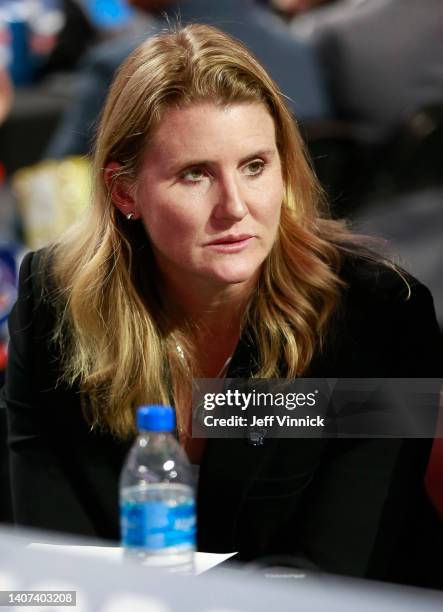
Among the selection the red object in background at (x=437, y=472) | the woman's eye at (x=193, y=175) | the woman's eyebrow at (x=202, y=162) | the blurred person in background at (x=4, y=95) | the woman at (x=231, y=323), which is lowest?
the red object in background at (x=437, y=472)

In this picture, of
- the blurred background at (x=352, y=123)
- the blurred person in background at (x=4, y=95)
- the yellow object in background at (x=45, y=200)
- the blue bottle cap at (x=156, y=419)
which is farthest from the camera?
the blurred person in background at (x=4, y=95)

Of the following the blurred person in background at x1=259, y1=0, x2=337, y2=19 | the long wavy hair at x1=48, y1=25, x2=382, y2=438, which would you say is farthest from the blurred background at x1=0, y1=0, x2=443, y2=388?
the long wavy hair at x1=48, y1=25, x2=382, y2=438

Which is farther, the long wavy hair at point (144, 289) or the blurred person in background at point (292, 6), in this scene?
the blurred person in background at point (292, 6)

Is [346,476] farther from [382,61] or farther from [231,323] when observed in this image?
[382,61]

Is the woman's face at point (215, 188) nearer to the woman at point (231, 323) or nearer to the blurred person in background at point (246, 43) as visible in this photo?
the woman at point (231, 323)

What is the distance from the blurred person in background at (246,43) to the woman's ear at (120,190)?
108 millimetres

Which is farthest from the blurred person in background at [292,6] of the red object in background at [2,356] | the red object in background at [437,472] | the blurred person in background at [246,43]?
the red object in background at [437,472]

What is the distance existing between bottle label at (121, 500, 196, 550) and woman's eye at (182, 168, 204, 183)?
323mm

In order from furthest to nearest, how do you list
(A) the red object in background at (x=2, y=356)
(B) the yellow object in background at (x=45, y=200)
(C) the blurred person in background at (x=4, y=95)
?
(C) the blurred person in background at (x=4, y=95) < (B) the yellow object in background at (x=45, y=200) < (A) the red object in background at (x=2, y=356)

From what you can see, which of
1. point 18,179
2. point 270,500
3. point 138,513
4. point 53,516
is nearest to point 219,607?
point 138,513

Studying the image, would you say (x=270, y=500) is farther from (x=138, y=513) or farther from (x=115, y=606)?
(x=115, y=606)

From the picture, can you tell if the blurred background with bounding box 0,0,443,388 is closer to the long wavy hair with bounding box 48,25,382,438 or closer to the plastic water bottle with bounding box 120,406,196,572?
the long wavy hair with bounding box 48,25,382,438

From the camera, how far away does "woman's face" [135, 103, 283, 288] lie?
1022mm

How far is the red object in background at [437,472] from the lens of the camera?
3.66ft
